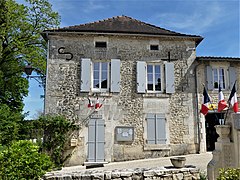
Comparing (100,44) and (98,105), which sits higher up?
(100,44)

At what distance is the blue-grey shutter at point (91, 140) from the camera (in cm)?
996

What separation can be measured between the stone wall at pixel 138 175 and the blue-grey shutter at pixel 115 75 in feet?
18.3

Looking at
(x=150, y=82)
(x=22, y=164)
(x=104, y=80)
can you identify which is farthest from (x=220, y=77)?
(x=22, y=164)

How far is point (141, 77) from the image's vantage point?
10.8m

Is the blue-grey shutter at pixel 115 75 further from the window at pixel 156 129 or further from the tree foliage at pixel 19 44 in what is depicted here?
the tree foliage at pixel 19 44

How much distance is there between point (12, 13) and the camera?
13.1 meters

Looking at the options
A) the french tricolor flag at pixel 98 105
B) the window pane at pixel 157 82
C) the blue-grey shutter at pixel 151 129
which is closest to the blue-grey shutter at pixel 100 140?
the french tricolor flag at pixel 98 105

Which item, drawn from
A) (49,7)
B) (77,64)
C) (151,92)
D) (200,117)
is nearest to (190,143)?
(200,117)

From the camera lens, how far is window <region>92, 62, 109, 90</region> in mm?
10719

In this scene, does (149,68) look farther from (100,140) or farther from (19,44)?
(19,44)

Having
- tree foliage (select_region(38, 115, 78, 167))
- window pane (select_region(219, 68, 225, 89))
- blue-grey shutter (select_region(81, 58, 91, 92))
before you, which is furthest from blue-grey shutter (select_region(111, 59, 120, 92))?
window pane (select_region(219, 68, 225, 89))

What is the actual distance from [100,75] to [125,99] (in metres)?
1.62

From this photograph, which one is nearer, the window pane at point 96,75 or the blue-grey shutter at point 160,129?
the blue-grey shutter at point 160,129

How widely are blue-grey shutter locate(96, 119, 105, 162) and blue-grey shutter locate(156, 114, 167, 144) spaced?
8.08ft
